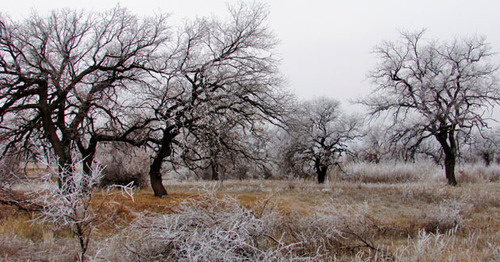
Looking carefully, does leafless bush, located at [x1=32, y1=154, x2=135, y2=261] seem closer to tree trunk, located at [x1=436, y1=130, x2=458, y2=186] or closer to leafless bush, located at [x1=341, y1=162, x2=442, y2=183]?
tree trunk, located at [x1=436, y1=130, x2=458, y2=186]

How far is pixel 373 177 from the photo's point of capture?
20.7 meters

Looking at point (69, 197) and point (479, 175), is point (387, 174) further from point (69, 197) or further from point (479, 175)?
point (69, 197)

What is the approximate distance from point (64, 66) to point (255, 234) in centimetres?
871

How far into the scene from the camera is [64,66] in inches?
366

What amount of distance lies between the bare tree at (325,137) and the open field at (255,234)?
962 cm

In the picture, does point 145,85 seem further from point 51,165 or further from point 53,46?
point 51,165

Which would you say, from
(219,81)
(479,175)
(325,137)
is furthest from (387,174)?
(219,81)

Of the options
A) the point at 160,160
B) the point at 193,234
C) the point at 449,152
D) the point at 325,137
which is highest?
the point at 325,137

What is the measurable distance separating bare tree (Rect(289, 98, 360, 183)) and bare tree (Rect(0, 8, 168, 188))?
1169cm

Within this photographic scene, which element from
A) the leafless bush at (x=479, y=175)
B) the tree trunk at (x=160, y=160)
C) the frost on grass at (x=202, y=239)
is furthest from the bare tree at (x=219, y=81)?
the leafless bush at (x=479, y=175)

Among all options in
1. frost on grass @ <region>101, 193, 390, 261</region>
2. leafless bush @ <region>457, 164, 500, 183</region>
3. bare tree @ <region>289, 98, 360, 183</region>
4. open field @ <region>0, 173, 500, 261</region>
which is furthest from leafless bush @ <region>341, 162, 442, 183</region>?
frost on grass @ <region>101, 193, 390, 261</region>

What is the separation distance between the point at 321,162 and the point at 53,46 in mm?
15312

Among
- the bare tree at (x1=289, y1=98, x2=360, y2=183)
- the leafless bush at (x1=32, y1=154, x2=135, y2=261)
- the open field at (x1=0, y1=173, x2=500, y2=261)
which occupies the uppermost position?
the bare tree at (x1=289, y1=98, x2=360, y2=183)

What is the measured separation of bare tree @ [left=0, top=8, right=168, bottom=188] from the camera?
29.2 ft
